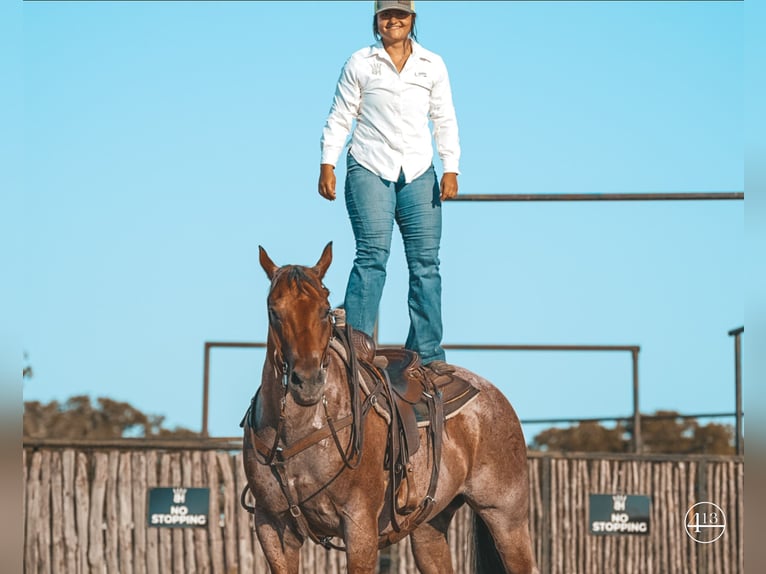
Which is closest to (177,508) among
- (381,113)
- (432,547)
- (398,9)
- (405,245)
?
(432,547)

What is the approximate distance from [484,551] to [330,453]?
211 cm

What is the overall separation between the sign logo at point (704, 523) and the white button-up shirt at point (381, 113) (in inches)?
318

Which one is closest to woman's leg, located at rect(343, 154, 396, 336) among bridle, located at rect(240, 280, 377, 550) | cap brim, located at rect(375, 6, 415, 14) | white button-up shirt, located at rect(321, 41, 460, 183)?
white button-up shirt, located at rect(321, 41, 460, 183)

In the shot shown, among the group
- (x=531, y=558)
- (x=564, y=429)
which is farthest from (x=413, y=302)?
(x=564, y=429)

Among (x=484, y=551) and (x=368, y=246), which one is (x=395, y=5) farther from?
(x=484, y=551)

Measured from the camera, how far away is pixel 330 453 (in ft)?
19.0

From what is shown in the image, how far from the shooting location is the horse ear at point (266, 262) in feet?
18.2

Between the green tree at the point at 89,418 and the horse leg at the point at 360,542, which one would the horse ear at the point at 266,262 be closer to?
the horse leg at the point at 360,542

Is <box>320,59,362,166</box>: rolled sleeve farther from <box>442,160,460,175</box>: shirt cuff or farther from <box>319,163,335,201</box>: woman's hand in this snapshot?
<box>442,160,460,175</box>: shirt cuff

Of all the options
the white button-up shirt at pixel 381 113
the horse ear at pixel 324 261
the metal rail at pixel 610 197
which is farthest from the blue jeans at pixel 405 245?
the metal rail at pixel 610 197

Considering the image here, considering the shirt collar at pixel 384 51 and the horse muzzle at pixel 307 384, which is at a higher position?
the shirt collar at pixel 384 51

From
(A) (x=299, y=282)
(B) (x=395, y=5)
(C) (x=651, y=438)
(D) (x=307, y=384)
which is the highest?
(B) (x=395, y=5)

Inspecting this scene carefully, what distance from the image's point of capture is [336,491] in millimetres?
5816

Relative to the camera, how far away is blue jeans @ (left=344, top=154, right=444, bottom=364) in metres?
6.97
